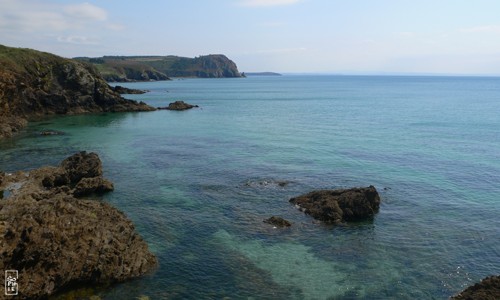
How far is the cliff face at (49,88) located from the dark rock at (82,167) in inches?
1893

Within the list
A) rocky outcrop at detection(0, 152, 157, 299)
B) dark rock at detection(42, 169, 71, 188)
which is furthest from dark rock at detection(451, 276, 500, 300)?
dark rock at detection(42, 169, 71, 188)

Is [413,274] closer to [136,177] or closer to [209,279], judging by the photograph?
[209,279]

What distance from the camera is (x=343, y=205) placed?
45.5m

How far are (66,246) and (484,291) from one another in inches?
1205

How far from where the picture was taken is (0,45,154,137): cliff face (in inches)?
4232

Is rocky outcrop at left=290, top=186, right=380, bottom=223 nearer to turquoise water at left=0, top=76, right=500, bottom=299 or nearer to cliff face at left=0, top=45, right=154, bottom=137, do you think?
turquoise water at left=0, top=76, right=500, bottom=299

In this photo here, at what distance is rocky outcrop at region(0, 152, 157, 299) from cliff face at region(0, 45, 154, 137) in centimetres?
7490

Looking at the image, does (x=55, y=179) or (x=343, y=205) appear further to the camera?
(x=55, y=179)

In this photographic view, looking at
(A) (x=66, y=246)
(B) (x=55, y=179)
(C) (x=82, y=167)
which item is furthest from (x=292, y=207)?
(B) (x=55, y=179)

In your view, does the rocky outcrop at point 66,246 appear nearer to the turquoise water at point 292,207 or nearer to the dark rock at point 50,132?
the turquoise water at point 292,207

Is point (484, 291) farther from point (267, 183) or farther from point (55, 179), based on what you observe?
point (55, 179)

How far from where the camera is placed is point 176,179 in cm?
5834

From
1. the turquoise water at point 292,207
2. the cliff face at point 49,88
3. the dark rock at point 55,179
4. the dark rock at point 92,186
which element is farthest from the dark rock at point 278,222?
the cliff face at point 49,88

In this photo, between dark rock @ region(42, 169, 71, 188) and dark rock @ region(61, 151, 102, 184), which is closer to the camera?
dark rock @ region(42, 169, 71, 188)
